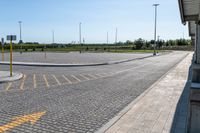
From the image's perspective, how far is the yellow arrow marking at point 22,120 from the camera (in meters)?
6.42

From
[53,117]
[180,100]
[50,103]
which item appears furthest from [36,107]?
[180,100]

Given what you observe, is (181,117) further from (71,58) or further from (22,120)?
(71,58)

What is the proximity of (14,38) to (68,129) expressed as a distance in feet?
35.7

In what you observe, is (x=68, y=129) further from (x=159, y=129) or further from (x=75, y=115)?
(x=159, y=129)

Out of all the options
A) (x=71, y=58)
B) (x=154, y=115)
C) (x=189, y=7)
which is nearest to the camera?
(x=154, y=115)

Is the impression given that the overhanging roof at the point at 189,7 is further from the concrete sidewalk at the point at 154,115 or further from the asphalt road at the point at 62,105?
→ the asphalt road at the point at 62,105

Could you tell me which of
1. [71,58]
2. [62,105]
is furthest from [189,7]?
[71,58]

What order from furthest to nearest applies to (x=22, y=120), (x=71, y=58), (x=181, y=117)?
(x=71, y=58) < (x=181, y=117) < (x=22, y=120)

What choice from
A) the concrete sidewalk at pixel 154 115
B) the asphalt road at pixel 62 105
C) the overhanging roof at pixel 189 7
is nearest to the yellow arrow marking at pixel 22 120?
the asphalt road at pixel 62 105

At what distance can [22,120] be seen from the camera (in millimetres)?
7004

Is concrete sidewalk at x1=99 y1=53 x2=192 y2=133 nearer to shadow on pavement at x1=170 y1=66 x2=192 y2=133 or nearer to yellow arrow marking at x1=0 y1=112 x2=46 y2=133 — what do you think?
shadow on pavement at x1=170 y1=66 x2=192 y2=133

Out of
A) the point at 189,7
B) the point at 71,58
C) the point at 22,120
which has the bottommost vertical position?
the point at 22,120

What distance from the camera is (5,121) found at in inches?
272

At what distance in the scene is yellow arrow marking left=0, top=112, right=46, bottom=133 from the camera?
6418mm
